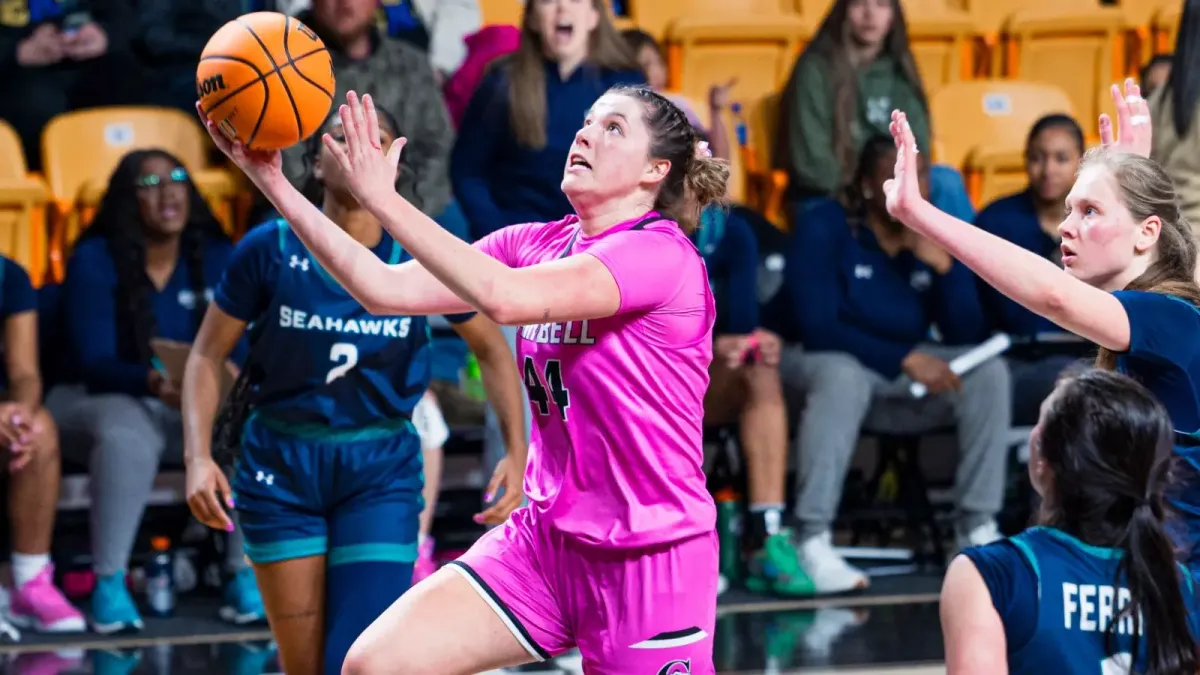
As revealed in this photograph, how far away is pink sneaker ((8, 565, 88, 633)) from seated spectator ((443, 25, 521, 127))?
88.8 inches

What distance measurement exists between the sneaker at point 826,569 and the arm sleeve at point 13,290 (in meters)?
2.80

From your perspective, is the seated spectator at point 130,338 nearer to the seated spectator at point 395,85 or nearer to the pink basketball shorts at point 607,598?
the seated spectator at point 395,85

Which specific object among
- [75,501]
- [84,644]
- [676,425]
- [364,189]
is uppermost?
[364,189]

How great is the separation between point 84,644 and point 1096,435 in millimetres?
3980

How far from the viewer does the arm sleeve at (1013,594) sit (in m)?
2.16

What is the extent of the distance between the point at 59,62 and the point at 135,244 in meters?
1.05

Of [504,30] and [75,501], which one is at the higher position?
[504,30]

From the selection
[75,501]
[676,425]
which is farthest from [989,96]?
[676,425]

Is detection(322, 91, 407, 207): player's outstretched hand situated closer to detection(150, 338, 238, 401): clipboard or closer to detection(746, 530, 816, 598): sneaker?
detection(150, 338, 238, 401): clipboard

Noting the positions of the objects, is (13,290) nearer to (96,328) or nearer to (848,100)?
(96,328)

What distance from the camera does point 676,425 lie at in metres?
3.03

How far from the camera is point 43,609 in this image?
5418 millimetres

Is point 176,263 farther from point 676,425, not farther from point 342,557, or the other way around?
point 676,425

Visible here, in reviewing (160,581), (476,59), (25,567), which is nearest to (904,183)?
(160,581)
